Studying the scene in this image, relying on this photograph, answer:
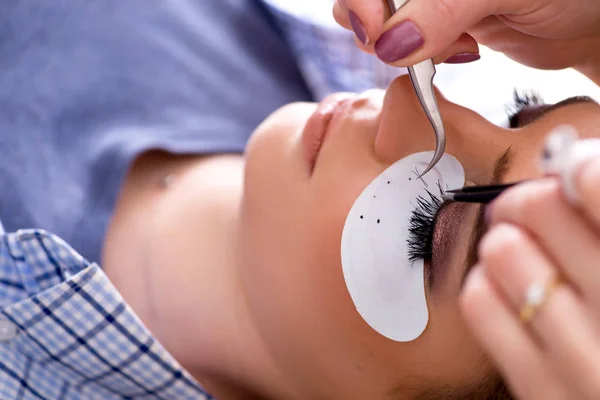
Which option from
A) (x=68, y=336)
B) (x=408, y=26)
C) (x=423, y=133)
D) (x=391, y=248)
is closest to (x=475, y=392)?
(x=391, y=248)

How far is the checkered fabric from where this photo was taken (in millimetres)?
761

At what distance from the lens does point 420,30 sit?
530 mm

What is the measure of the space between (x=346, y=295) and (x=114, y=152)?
1.68 ft

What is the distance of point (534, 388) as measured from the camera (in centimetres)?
35

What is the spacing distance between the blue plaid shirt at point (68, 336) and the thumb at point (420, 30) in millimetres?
468

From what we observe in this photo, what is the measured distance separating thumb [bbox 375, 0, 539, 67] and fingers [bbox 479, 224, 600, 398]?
24 centimetres

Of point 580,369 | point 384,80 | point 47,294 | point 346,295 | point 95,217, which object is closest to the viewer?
point 580,369

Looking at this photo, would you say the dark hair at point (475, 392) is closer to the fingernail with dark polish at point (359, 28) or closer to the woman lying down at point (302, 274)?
the woman lying down at point (302, 274)

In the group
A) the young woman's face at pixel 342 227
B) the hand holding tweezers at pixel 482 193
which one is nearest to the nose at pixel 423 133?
the young woman's face at pixel 342 227

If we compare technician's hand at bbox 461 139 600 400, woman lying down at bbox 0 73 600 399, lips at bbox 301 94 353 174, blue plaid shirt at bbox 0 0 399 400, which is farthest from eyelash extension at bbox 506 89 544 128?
blue plaid shirt at bbox 0 0 399 400

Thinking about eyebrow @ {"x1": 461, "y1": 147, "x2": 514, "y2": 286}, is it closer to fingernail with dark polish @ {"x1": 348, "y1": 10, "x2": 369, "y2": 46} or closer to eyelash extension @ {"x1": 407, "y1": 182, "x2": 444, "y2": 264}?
eyelash extension @ {"x1": 407, "y1": 182, "x2": 444, "y2": 264}

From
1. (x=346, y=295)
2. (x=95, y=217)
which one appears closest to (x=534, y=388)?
(x=346, y=295)

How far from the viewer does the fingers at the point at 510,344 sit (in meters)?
0.34

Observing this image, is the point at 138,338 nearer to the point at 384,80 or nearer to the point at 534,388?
the point at 534,388
